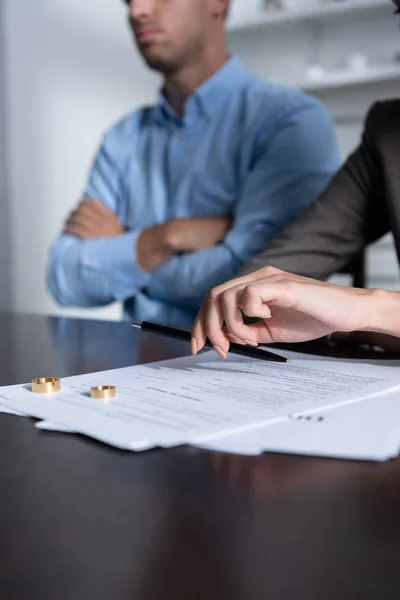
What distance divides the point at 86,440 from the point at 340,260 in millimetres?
730

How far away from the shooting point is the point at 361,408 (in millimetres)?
457

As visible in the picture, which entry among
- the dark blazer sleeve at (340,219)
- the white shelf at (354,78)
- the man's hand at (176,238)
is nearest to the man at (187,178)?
the man's hand at (176,238)

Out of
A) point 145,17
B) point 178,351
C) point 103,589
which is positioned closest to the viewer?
point 103,589

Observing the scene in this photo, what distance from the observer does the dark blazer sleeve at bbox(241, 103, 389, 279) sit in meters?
1.00

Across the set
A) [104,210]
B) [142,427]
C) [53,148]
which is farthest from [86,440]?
[53,148]

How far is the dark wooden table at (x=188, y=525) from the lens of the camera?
0.78 ft

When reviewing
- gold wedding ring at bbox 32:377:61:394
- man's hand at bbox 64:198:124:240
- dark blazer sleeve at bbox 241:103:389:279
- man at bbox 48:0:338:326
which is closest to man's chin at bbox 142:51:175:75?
man at bbox 48:0:338:326

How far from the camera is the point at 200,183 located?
150 cm

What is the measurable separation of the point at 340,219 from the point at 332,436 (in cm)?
67

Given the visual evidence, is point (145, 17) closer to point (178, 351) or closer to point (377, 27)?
point (178, 351)

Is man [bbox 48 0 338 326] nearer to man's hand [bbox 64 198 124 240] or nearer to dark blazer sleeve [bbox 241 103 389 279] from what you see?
man's hand [bbox 64 198 124 240]

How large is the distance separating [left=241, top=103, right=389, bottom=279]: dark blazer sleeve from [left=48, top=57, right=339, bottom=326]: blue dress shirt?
0.31m

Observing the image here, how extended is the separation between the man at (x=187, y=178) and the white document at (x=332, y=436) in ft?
→ 2.94

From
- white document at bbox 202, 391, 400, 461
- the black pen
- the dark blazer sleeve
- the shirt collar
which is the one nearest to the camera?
white document at bbox 202, 391, 400, 461
